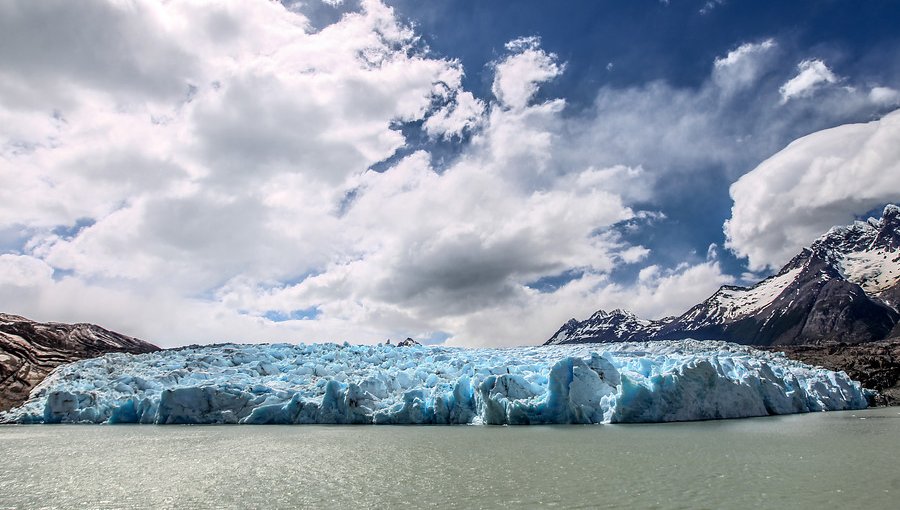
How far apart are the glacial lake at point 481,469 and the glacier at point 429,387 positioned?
2.61 meters

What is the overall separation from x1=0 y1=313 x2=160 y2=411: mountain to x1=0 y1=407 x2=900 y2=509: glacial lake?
84.8 ft

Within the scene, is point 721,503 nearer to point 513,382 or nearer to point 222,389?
point 513,382

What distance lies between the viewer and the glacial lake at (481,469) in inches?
429

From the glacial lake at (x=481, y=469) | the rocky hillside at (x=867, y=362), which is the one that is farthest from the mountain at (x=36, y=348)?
the rocky hillside at (x=867, y=362)

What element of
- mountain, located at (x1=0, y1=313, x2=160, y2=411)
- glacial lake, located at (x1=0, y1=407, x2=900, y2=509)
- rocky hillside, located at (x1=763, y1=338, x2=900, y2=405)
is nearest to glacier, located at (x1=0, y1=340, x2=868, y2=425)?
glacial lake, located at (x1=0, y1=407, x2=900, y2=509)

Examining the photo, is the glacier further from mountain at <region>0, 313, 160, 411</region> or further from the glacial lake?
mountain at <region>0, 313, 160, 411</region>

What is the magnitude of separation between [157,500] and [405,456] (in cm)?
715

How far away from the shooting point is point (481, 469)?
1428 centimetres

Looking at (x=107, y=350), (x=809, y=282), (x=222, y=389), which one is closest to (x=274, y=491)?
(x=222, y=389)

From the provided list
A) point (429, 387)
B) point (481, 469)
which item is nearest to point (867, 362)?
point (429, 387)

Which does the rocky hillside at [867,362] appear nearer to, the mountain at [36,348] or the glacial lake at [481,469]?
the glacial lake at [481,469]

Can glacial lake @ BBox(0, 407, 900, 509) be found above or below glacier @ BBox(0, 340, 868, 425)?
below

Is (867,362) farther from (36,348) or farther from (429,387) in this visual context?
(36,348)

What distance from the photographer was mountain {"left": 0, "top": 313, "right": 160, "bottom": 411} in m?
43.7
